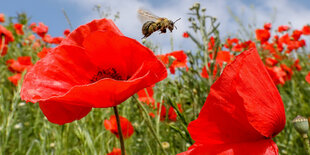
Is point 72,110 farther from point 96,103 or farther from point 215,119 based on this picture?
point 215,119

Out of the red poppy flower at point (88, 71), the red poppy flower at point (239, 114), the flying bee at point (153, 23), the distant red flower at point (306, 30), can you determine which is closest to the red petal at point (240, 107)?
the red poppy flower at point (239, 114)

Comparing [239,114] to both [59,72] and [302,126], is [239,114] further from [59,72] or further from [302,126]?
[59,72]

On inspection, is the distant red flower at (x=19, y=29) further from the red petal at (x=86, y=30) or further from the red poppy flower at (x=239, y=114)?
the red poppy flower at (x=239, y=114)

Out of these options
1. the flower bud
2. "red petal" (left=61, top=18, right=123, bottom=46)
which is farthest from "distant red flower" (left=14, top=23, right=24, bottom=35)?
the flower bud

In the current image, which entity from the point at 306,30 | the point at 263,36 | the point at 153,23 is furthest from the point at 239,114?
the point at 306,30

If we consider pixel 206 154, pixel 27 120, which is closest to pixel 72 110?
pixel 206 154

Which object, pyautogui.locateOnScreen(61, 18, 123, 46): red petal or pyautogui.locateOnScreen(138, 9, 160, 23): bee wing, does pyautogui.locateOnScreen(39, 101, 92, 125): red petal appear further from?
pyautogui.locateOnScreen(138, 9, 160, 23): bee wing

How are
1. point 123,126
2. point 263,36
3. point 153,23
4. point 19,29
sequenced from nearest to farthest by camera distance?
point 153,23 < point 123,126 < point 263,36 < point 19,29
